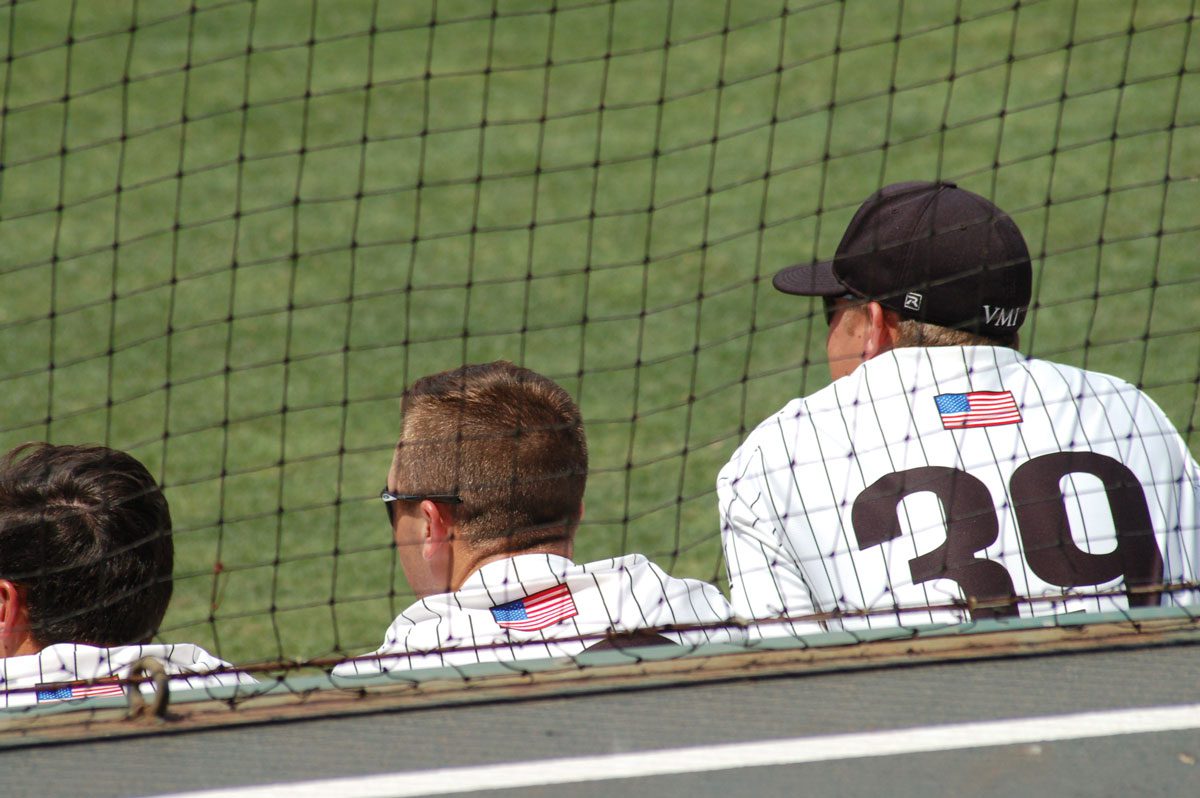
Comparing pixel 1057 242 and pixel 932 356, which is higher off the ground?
pixel 1057 242

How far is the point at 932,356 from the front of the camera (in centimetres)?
322

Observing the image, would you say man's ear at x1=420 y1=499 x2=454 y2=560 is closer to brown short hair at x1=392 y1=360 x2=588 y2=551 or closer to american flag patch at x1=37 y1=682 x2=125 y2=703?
brown short hair at x1=392 y1=360 x2=588 y2=551

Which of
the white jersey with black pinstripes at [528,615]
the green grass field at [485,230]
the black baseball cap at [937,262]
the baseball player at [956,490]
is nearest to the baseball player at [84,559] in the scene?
the white jersey with black pinstripes at [528,615]

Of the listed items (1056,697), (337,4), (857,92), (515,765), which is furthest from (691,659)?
(337,4)

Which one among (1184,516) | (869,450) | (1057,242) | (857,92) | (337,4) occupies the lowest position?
(1184,516)

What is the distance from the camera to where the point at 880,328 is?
3479mm

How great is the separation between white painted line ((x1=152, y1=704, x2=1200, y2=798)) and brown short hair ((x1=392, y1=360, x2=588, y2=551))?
0.65 meters

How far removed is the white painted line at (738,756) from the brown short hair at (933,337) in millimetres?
1023

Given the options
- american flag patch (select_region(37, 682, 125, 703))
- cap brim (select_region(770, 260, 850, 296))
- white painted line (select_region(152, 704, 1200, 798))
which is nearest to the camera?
white painted line (select_region(152, 704, 1200, 798))

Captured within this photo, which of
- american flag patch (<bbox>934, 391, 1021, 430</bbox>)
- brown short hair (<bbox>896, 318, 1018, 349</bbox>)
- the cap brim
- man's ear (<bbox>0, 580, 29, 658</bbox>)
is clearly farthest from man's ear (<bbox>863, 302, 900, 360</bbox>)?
man's ear (<bbox>0, 580, 29, 658</bbox>)

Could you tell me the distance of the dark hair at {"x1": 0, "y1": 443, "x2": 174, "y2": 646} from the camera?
298cm

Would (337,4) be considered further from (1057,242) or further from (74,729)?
(74,729)

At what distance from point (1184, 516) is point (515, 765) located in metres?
1.60

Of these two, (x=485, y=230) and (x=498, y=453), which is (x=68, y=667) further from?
(x=485, y=230)
